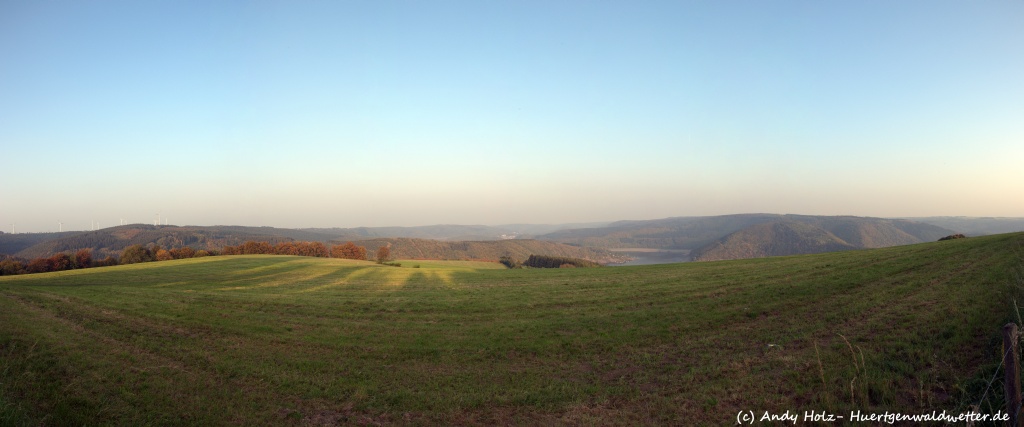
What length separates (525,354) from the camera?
1262cm

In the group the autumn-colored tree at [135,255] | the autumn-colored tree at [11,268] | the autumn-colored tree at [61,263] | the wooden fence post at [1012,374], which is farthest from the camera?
the autumn-colored tree at [135,255]

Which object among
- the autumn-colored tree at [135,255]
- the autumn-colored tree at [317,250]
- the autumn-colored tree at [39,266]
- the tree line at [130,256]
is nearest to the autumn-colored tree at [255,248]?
the tree line at [130,256]

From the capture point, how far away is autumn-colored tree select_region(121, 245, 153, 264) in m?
66.2

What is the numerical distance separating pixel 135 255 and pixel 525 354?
3285 inches

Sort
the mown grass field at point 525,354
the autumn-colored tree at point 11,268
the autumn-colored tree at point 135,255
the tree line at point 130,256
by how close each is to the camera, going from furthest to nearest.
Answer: the autumn-colored tree at point 135,255, the tree line at point 130,256, the autumn-colored tree at point 11,268, the mown grass field at point 525,354

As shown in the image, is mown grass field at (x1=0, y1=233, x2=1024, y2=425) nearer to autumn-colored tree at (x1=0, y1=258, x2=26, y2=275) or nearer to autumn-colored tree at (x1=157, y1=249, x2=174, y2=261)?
autumn-colored tree at (x1=0, y1=258, x2=26, y2=275)

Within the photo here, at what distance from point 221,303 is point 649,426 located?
70.5 feet

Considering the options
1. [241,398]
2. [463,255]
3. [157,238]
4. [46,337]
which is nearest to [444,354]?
[241,398]

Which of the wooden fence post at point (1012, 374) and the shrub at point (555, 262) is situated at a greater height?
the wooden fence post at point (1012, 374)

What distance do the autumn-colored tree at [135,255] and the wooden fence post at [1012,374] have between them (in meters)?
91.6

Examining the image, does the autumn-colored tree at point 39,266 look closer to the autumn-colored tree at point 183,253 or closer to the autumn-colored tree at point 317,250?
the autumn-colored tree at point 183,253

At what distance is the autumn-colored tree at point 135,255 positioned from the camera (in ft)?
217

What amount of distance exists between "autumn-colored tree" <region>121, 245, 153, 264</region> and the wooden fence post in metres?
91.6

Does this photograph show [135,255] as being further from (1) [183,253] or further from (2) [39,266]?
(2) [39,266]
